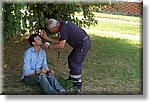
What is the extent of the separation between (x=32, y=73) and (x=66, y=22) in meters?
0.56

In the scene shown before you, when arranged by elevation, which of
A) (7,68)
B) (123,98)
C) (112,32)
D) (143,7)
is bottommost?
(123,98)

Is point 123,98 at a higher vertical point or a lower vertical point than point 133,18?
lower

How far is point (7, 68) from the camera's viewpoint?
3.73 metres

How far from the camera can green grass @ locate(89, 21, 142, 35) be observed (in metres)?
3.64

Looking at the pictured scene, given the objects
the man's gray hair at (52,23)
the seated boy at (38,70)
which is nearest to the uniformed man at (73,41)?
the man's gray hair at (52,23)

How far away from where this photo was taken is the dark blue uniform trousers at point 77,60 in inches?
141

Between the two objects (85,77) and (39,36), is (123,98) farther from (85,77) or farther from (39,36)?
(39,36)

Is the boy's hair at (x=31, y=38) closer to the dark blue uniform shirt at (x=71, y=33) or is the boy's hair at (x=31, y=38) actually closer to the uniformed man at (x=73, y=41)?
the uniformed man at (x=73, y=41)

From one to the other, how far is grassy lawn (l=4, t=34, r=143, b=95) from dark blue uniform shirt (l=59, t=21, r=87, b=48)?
7 centimetres

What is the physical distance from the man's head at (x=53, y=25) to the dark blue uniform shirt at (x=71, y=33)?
0.05 meters

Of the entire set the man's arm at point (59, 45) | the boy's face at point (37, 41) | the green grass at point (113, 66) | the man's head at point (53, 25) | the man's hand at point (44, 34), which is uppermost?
the man's head at point (53, 25)

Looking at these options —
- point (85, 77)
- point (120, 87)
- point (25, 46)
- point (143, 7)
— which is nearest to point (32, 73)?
point (25, 46)

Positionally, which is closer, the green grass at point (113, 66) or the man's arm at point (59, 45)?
the man's arm at point (59, 45)

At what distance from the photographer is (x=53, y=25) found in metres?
3.52
